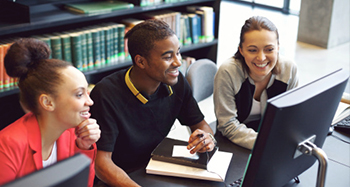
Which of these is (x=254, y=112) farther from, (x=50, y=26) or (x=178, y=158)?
(x=50, y=26)

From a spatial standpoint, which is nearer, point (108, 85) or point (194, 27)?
point (108, 85)

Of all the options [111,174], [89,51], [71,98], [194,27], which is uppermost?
[71,98]

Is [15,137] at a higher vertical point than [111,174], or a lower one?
higher

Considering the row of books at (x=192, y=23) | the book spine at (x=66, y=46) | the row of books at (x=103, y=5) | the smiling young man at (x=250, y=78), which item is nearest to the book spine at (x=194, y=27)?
the row of books at (x=192, y=23)

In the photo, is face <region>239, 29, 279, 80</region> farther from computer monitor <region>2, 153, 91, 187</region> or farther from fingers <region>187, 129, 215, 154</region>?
computer monitor <region>2, 153, 91, 187</region>

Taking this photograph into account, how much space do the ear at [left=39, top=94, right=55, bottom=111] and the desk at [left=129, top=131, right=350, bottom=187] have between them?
0.39m

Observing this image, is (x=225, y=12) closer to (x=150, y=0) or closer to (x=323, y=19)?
(x=323, y=19)

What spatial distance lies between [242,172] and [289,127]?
544 mm

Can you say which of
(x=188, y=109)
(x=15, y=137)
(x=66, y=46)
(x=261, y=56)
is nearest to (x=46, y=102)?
(x=15, y=137)

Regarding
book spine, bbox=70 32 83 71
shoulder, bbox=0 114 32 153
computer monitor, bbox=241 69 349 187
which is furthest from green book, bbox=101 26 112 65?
computer monitor, bbox=241 69 349 187

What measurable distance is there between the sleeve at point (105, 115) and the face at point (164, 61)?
20cm

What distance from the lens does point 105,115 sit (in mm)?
1677

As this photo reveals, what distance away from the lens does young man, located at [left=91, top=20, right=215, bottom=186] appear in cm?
167

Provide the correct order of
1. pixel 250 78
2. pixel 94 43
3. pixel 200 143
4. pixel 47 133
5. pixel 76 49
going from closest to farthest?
pixel 47 133, pixel 200 143, pixel 250 78, pixel 76 49, pixel 94 43
